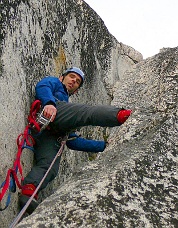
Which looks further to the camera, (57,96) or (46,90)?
(57,96)

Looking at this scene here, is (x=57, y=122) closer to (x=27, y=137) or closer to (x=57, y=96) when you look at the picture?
(x=27, y=137)

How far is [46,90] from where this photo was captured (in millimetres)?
6059

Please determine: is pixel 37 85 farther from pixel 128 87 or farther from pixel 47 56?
pixel 128 87

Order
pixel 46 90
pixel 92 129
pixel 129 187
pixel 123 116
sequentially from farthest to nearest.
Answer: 1. pixel 92 129
2. pixel 46 90
3. pixel 123 116
4. pixel 129 187

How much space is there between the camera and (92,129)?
944 cm

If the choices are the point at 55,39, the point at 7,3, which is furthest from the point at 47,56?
the point at 7,3

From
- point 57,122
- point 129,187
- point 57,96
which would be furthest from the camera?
point 57,96

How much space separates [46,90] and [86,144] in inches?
44.3

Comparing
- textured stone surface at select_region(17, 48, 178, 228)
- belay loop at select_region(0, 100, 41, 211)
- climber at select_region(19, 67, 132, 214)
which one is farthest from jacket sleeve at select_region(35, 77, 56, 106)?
textured stone surface at select_region(17, 48, 178, 228)

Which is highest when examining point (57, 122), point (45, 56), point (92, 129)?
point (45, 56)

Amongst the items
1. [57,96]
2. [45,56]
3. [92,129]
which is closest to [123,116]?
[57,96]

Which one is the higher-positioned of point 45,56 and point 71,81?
point 45,56

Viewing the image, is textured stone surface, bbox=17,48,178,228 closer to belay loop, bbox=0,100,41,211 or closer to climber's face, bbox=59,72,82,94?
belay loop, bbox=0,100,41,211

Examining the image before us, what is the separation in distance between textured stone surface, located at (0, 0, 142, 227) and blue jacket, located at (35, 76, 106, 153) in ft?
0.86
